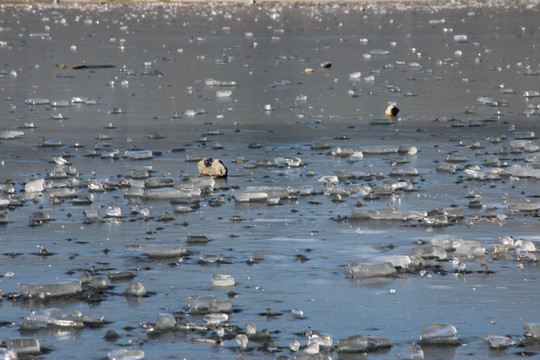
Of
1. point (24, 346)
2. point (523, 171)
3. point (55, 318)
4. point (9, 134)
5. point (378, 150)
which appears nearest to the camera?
point (24, 346)

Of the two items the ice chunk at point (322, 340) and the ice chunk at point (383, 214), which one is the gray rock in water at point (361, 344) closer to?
the ice chunk at point (322, 340)

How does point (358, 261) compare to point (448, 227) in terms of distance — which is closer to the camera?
point (358, 261)

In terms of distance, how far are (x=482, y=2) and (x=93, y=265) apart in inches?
2418

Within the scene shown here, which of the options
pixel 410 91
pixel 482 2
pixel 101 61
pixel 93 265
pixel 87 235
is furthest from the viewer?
pixel 482 2

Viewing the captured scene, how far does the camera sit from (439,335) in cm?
432

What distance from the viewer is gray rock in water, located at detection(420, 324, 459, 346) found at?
4.30 metres

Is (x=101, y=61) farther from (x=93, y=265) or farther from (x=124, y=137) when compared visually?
(x=93, y=265)

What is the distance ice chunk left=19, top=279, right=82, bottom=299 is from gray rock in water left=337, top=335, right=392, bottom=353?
61.6 inches

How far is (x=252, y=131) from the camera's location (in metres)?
11.2

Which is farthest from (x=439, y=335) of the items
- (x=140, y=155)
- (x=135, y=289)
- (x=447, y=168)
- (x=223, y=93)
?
(x=223, y=93)

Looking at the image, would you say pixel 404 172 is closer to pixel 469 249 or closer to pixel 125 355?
pixel 469 249

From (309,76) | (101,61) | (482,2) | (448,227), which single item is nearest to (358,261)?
(448,227)

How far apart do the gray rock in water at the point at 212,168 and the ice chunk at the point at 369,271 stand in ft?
10.6

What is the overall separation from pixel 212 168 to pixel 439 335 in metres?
4.45
